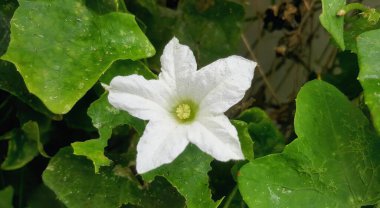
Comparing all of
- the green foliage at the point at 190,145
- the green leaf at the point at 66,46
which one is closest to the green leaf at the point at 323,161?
the green foliage at the point at 190,145

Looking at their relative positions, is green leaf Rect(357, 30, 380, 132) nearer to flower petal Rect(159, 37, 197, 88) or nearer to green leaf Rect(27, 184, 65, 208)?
flower petal Rect(159, 37, 197, 88)

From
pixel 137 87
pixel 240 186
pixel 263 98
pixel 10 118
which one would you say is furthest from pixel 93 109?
pixel 263 98

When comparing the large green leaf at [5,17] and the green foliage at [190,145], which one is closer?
the green foliage at [190,145]

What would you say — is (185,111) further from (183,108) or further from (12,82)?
(12,82)

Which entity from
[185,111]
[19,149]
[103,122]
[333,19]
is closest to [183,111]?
[185,111]

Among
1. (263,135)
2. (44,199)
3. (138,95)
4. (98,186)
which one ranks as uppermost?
(138,95)

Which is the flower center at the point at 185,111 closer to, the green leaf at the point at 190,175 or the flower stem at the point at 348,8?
the green leaf at the point at 190,175
